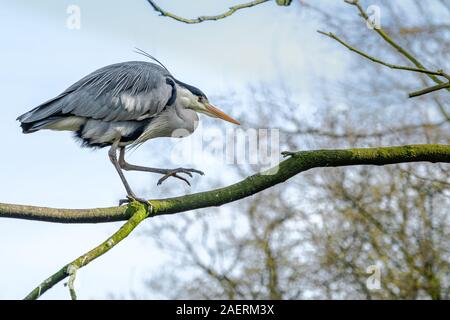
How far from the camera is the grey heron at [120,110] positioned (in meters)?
5.87

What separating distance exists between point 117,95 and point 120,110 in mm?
177

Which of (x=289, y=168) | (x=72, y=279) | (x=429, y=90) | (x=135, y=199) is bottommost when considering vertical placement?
(x=72, y=279)

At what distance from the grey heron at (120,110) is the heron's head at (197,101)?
0.6 inches

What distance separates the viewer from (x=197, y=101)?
A: 671cm

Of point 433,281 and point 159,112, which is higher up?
point 159,112

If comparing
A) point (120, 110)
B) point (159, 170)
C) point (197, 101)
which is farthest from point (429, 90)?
point (197, 101)

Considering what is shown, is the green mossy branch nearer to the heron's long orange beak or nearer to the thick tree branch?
the thick tree branch

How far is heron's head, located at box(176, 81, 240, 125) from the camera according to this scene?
21.6 ft

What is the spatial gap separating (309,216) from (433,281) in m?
3.00

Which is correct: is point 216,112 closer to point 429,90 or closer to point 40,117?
point 40,117

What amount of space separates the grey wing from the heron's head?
19cm
